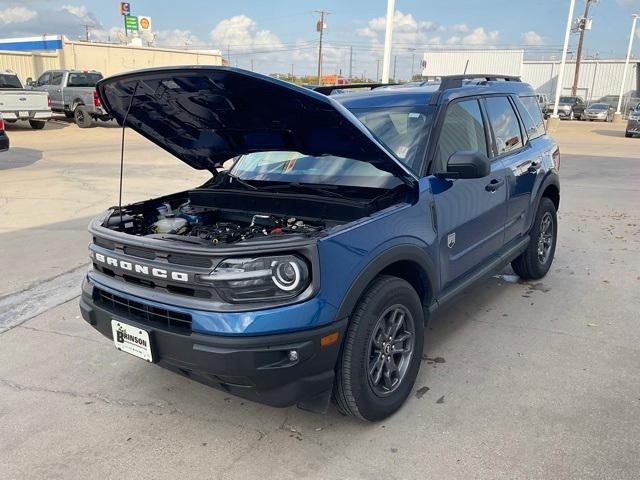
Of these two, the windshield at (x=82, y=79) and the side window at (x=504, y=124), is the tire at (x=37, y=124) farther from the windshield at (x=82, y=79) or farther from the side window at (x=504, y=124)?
the side window at (x=504, y=124)

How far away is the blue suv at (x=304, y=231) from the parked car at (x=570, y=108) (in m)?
40.5

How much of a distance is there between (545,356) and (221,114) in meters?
2.75

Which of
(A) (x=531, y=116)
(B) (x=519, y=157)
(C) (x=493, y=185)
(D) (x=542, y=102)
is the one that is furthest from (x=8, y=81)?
(C) (x=493, y=185)

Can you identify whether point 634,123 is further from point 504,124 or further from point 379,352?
point 379,352

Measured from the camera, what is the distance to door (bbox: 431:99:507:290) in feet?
11.5

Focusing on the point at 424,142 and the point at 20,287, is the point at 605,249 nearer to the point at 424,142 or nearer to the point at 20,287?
the point at 424,142

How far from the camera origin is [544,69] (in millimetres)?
63562

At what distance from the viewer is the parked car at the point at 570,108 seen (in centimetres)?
4075

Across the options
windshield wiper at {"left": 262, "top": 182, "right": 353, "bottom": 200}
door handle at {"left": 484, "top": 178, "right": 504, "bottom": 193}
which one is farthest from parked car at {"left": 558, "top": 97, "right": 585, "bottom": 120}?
windshield wiper at {"left": 262, "top": 182, "right": 353, "bottom": 200}

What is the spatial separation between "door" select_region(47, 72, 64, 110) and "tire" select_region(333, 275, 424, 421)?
22314mm

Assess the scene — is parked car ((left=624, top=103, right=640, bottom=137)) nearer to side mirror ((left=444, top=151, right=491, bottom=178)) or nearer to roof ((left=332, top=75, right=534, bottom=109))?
roof ((left=332, top=75, right=534, bottom=109))

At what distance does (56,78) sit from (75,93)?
49.0 inches

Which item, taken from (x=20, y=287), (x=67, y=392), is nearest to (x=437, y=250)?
(x=67, y=392)

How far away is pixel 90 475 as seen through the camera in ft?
8.72
